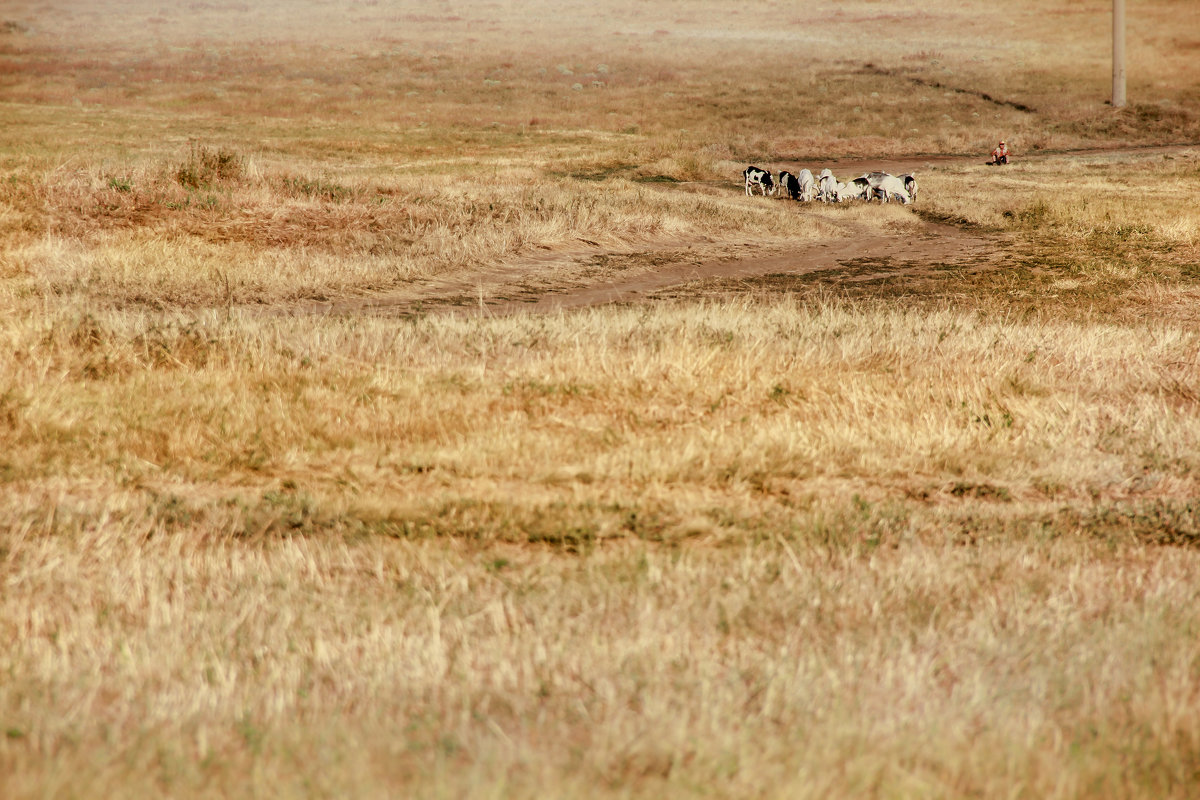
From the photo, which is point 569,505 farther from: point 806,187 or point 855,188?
point 855,188

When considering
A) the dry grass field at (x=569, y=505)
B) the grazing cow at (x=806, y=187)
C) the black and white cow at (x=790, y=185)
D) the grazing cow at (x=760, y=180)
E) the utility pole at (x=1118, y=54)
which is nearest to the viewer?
the dry grass field at (x=569, y=505)

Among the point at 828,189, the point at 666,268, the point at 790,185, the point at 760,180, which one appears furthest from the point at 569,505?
the point at 760,180

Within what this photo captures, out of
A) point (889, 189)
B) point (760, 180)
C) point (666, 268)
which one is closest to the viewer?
point (666, 268)

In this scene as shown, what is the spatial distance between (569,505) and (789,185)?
2401cm

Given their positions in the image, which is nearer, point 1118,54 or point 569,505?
point 569,505

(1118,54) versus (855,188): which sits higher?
(1118,54)

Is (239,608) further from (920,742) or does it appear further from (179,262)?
(179,262)

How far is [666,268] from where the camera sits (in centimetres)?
1877

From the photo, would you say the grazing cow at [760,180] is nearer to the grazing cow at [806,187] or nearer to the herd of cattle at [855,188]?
the herd of cattle at [855,188]

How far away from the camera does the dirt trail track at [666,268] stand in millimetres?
15172

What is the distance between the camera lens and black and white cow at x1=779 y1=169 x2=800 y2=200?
29.0 meters

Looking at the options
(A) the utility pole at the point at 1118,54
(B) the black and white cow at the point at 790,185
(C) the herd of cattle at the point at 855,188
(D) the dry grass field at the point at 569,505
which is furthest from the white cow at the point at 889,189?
(A) the utility pole at the point at 1118,54

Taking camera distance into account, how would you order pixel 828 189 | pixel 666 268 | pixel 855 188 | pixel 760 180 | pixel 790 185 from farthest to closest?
1. pixel 760 180
2. pixel 790 185
3. pixel 855 188
4. pixel 828 189
5. pixel 666 268

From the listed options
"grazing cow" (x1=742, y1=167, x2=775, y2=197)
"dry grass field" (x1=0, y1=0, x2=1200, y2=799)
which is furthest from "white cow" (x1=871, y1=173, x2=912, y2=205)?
"dry grass field" (x1=0, y1=0, x2=1200, y2=799)
